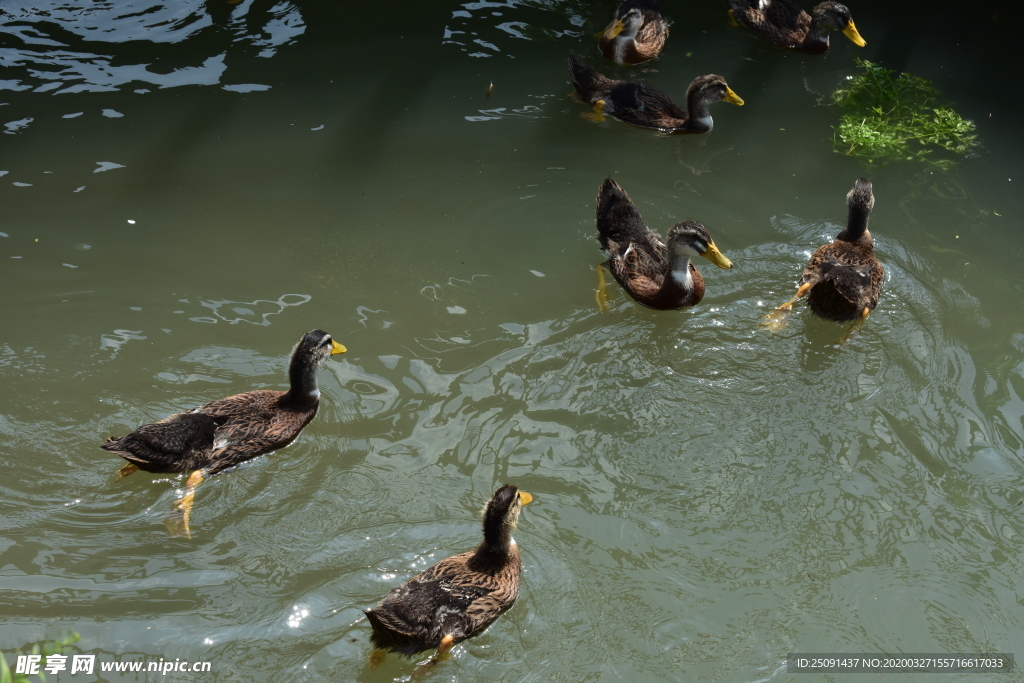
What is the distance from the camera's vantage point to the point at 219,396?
576cm

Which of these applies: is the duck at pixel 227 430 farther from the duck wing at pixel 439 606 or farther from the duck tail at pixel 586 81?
the duck tail at pixel 586 81

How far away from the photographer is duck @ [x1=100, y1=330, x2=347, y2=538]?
16.6 ft

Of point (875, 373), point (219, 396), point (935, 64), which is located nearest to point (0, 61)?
point (219, 396)

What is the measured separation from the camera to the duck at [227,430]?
505 cm

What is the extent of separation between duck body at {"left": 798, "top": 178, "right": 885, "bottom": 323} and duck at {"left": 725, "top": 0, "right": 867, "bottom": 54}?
310 centimetres

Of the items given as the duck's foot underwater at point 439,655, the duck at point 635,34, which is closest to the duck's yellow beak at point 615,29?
the duck at point 635,34

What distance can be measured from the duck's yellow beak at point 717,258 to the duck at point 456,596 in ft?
8.81

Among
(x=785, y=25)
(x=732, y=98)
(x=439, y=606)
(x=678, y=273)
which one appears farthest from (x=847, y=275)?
(x=785, y=25)

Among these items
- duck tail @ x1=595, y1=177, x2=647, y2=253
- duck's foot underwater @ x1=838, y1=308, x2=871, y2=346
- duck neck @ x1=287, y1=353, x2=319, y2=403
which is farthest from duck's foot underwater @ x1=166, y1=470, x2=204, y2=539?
duck's foot underwater @ x1=838, y1=308, x2=871, y2=346

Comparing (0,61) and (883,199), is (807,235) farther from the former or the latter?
(0,61)

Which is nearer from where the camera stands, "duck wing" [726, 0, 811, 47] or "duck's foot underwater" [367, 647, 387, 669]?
"duck's foot underwater" [367, 647, 387, 669]

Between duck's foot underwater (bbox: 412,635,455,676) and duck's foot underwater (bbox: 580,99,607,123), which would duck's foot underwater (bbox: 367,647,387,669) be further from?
duck's foot underwater (bbox: 580,99,607,123)

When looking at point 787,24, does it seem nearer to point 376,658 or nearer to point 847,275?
point 847,275

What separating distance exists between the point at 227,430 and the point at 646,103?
514cm
